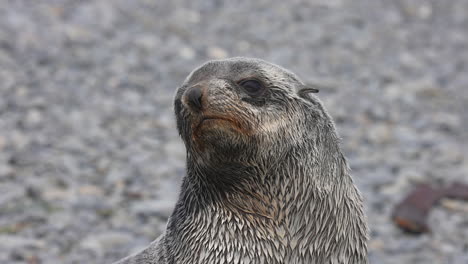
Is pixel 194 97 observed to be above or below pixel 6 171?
below

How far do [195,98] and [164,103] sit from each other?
6.42 metres

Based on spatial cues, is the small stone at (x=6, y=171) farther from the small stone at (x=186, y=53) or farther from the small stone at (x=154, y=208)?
Result: the small stone at (x=186, y=53)

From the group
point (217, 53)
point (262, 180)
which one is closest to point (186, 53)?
point (217, 53)

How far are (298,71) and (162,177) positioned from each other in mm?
3800

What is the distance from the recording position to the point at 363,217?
4566 millimetres

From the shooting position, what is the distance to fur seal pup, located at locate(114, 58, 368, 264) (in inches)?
161

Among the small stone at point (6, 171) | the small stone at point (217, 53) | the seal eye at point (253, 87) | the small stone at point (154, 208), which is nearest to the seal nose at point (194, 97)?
the seal eye at point (253, 87)

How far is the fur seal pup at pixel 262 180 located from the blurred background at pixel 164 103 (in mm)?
2727

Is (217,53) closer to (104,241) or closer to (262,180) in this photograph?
(104,241)

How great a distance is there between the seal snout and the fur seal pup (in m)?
0.02

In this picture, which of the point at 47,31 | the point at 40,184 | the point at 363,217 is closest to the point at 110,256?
the point at 40,184

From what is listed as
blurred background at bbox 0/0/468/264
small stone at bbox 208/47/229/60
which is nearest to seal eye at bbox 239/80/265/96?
blurred background at bbox 0/0/468/264

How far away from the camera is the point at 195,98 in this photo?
393 cm

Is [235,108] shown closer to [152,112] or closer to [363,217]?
[363,217]
